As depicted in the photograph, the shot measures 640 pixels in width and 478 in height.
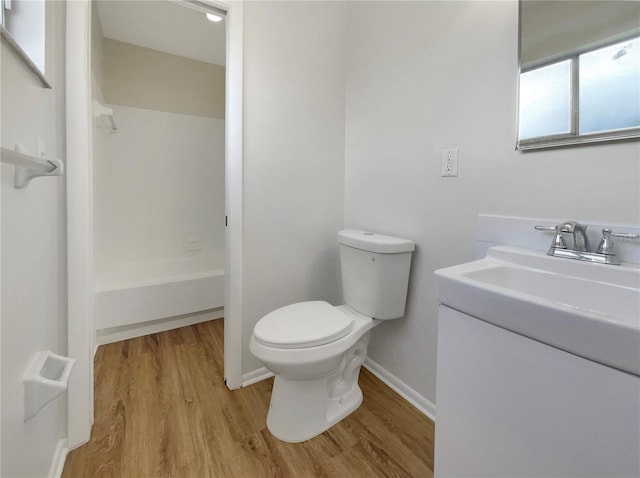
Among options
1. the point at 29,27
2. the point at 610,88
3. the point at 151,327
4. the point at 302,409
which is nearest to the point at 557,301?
the point at 610,88

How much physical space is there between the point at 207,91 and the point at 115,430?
8.73 ft

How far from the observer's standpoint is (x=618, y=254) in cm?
77

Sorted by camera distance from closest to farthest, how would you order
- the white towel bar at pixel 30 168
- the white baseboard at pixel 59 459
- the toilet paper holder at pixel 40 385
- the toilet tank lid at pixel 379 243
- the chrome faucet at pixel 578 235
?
1. the white towel bar at pixel 30 168
2. the toilet paper holder at pixel 40 385
3. the chrome faucet at pixel 578 235
4. the white baseboard at pixel 59 459
5. the toilet tank lid at pixel 379 243

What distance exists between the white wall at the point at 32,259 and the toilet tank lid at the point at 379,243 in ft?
3.76

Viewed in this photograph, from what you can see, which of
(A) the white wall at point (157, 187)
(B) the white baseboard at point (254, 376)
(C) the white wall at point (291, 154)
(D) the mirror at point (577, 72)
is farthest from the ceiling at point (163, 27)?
(B) the white baseboard at point (254, 376)

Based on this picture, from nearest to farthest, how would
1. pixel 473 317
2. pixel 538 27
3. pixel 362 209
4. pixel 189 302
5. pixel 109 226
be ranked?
pixel 473 317 < pixel 538 27 < pixel 362 209 < pixel 189 302 < pixel 109 226

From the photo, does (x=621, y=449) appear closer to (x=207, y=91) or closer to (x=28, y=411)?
(x=28, y=411)

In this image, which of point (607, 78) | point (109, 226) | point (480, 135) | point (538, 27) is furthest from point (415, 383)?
point (109, 226)

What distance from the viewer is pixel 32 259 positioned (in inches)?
30.3

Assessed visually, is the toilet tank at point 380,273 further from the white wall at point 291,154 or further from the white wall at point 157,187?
the white wall at point 157,187

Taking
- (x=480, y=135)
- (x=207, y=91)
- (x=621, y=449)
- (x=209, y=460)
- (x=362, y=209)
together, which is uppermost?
(x=207, y=91)

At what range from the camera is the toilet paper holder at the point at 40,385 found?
706 millimetres

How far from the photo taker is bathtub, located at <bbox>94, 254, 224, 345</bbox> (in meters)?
1.90

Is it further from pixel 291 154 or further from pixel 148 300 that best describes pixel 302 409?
pixel 148 300
